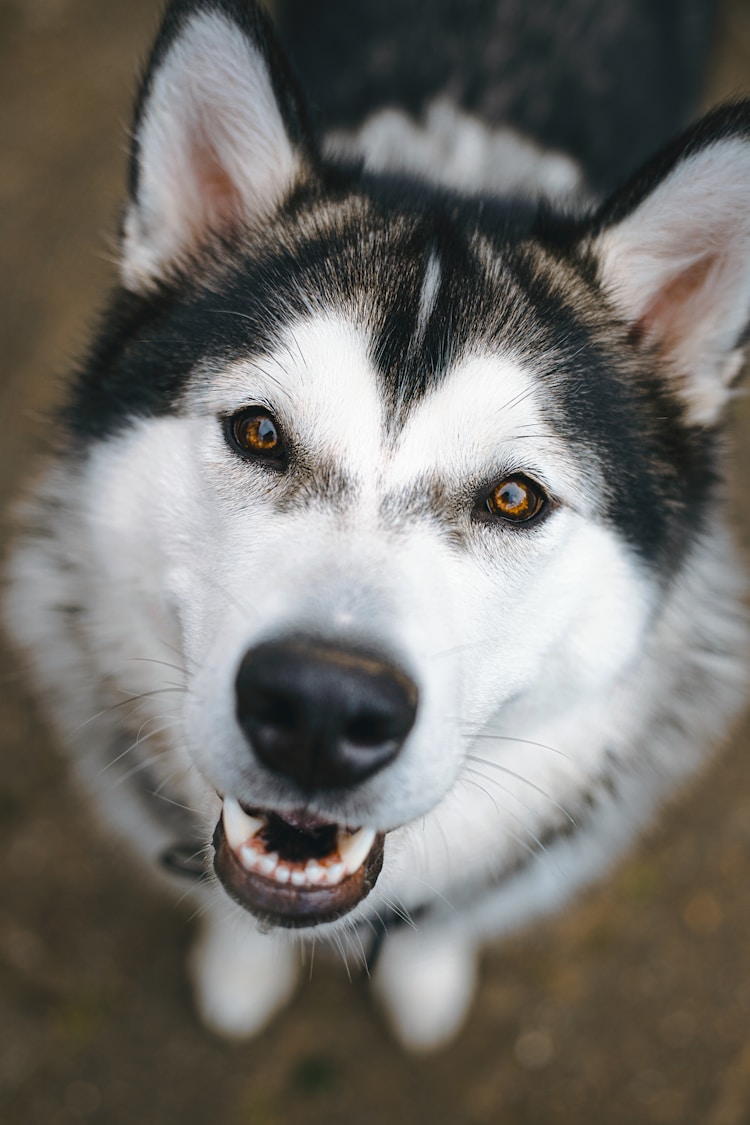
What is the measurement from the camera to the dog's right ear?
1817mm

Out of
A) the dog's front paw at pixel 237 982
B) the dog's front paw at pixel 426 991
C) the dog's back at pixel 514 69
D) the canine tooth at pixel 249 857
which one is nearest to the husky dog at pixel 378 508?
the canine tooth at pixel 249 857

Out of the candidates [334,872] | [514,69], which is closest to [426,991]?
[334,872]

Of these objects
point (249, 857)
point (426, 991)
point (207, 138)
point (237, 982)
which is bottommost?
point (237, 982)

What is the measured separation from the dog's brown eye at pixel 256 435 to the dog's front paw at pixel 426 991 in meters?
2.00

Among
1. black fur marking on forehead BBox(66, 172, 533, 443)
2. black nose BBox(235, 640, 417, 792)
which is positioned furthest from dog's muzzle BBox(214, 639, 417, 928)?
black fur marking on forehead BBox(66, 172, 533, 443)

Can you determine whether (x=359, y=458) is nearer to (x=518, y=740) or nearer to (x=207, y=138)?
(x=518, y=740)

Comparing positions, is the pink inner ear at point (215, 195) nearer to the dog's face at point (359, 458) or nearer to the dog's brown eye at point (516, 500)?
the dog's face at point (359, 458)

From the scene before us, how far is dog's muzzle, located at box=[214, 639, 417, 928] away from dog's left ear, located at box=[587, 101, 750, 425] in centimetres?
113

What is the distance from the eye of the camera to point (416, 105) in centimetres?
319

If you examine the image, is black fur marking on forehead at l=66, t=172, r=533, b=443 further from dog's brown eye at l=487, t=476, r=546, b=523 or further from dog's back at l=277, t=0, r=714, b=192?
dog's back at l=277, t=0, r=714, b=192

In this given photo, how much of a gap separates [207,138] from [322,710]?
1423 mm

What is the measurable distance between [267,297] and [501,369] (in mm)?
534

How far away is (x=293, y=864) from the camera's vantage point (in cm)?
175

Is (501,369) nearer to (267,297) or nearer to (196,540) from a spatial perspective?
(267,297)
